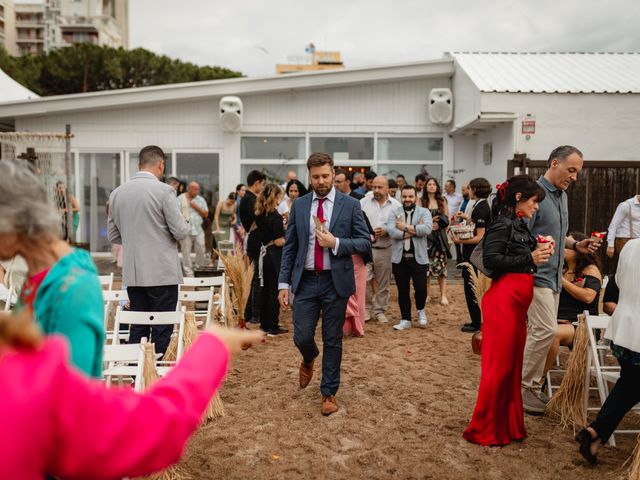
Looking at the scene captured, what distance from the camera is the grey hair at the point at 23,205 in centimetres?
158

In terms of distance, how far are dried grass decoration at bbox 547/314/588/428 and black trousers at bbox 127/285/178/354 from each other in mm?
3456

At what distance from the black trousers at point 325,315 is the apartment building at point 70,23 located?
8975cm

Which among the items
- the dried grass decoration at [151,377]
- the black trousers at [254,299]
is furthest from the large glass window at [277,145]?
the dried grass decoration at [151,377]

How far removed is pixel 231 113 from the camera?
1444 cm

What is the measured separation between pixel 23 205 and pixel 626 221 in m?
10.4

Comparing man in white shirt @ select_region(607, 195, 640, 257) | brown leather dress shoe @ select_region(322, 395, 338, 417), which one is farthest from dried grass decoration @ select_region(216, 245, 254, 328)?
man in white shirt @ select_region(607, 195, 640, 257)

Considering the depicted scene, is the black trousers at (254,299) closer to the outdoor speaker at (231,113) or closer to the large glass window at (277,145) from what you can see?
the outdoor speaker at (231,113)

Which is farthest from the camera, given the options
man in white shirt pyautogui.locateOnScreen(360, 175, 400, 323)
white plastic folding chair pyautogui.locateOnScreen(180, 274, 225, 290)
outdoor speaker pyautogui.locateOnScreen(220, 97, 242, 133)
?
outdoor speaker pyautogui.locateOnScreen(220, 97, 242, 133)

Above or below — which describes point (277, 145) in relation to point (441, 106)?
below

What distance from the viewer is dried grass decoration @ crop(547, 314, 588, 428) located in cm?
490

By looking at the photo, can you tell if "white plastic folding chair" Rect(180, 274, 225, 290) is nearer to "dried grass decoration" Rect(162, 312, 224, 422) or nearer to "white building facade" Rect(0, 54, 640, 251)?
"dried grass decoration" Rect(162, 312, 224, 422)

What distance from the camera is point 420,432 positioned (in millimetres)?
4844

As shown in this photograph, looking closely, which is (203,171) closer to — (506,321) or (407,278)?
(407,278)

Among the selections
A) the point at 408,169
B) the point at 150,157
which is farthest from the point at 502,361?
the point at 408,169
